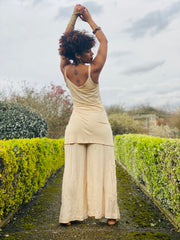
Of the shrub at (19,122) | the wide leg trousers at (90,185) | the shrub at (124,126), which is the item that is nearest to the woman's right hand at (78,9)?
the wide leg trousers at (90,185)

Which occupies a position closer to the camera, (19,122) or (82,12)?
(82,12)

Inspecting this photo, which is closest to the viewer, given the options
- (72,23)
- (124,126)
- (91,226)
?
(91,226)

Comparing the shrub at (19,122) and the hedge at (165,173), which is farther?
the shrub at (19,122)

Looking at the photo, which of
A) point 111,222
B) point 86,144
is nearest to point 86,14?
point 86,144

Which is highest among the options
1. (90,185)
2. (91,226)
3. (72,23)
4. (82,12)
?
(82,12)

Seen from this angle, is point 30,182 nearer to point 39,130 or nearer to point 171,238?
point 171,238

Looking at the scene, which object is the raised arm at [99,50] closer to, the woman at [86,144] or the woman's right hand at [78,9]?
the woman at [86,144]

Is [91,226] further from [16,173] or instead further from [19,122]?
[19,122]

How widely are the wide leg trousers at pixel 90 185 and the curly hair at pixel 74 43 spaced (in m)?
1.14

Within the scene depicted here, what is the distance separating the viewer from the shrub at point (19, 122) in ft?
24.2

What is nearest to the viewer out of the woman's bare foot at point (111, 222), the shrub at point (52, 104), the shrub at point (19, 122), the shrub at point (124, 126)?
the woman's bare foot at point (111, 222)

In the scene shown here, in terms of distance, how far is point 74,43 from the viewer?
9.82ft

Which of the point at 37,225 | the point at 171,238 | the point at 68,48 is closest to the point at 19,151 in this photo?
the point at 37,225

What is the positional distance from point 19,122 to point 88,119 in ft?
15.9
